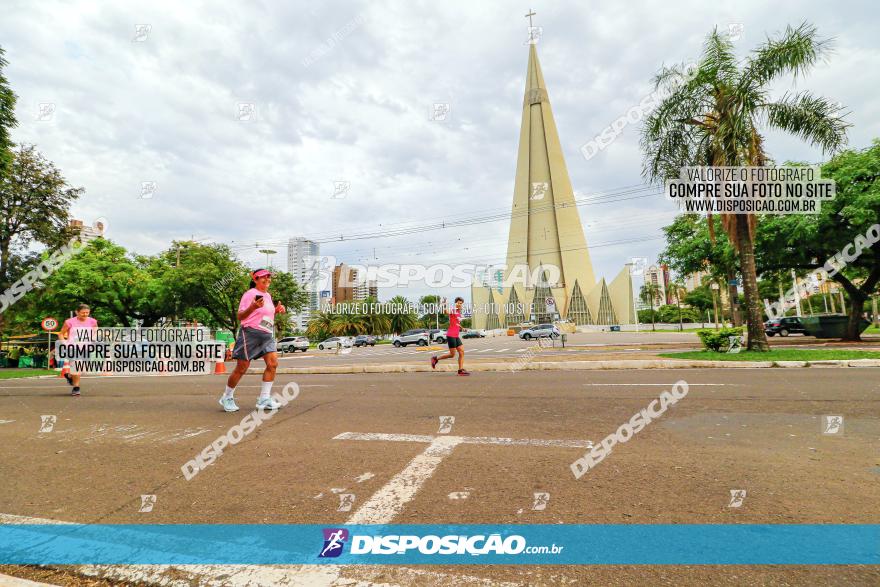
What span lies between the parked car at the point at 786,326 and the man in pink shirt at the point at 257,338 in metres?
31.6

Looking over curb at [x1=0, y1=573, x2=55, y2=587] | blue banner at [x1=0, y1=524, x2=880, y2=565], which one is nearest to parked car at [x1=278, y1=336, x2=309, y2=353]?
blue banner at [x1=0, y1=524, x2=880, y2=565]

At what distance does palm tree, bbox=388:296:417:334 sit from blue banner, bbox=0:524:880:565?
63478mm

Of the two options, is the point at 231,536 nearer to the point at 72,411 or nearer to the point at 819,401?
the point at 72,411

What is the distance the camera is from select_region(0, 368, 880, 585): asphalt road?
8.19 ft

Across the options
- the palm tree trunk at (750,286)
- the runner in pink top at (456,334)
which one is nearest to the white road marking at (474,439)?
the runner in pink top at (456,334)

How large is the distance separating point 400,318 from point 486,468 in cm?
6410

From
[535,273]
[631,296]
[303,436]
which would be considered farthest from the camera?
[535,273]

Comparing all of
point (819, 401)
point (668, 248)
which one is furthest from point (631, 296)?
point (819, 401)

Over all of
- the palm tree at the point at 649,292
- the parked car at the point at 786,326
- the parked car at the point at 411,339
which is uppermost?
the palm tree at the point at 649,292

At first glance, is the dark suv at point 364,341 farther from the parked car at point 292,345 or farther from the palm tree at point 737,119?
the palm tree at point 737,119

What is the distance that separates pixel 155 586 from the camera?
2002 millimetres

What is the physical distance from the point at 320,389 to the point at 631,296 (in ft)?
275

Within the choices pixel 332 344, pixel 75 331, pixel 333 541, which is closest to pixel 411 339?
pixel 332 344

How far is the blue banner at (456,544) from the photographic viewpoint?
209cm
